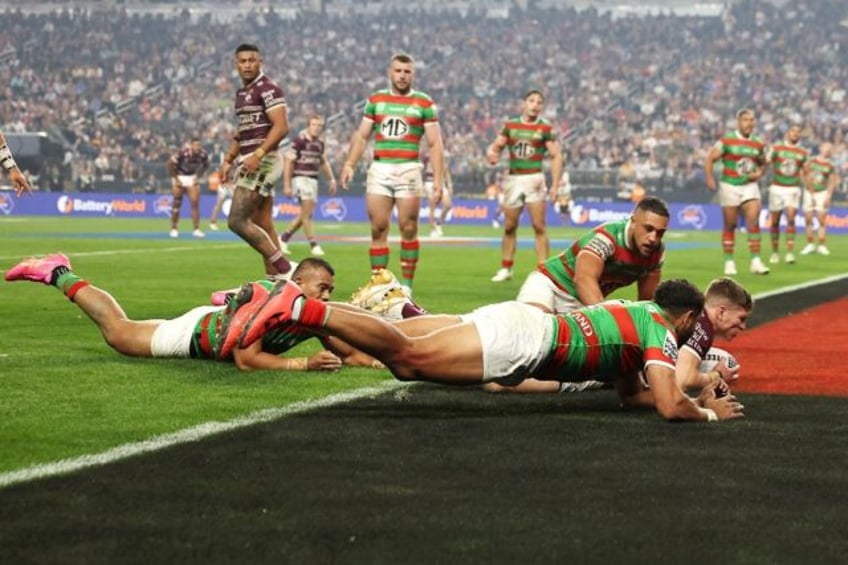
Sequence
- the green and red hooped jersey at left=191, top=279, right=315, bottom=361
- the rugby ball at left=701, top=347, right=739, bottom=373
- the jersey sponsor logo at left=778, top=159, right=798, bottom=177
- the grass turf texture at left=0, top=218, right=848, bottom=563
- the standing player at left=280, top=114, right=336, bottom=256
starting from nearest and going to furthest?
the grass turf texture at left=0, top=218, right=848, bottom=563, the rugby ball at left=701, top=347, right=739, bottom=373, the green and red hooped jersey at left=191, top=279, right=315, bottom=361, the standing player at left=280, top=114, right=336, bottom=256, the jersey sponsor logo at left=778, top=159, right=798, bottom=177

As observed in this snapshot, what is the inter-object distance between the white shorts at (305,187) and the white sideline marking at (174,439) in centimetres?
1843

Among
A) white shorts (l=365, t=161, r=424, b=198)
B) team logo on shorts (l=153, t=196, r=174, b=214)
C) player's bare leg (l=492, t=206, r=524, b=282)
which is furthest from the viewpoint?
team logo on shorts (l=153, t=196, r=174, b=214)

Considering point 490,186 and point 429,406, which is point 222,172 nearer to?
point 429,406

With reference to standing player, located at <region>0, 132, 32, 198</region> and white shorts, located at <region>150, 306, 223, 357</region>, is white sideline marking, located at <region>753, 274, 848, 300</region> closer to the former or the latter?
standing player, located at <region>0, 132, 32, 198</region>

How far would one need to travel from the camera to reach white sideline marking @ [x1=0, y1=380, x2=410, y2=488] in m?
5.30

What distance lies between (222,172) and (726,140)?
29.4 ft

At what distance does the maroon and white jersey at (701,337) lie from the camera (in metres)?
7.52

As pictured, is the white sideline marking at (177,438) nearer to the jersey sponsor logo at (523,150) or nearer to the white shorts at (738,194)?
the jersey sponsor logo at (523,150)

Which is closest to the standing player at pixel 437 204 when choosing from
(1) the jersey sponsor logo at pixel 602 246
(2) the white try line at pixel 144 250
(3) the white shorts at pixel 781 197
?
(2) the white try line at pixel 144 250

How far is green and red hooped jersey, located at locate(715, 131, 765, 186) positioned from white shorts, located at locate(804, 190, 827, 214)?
31.1 feet

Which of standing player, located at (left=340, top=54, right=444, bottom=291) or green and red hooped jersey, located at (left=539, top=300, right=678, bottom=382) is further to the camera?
standing player, located at (left=340, top=54, right=444, bottom=291)

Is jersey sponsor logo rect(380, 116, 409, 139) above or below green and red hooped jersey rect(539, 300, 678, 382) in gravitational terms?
above

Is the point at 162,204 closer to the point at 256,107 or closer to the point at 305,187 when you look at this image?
the point at 305,187

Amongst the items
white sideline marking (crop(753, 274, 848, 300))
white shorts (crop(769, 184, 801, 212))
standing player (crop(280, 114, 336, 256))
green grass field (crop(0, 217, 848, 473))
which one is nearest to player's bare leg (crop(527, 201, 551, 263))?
green grass field (crop(0, 217, 848, 473))
